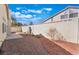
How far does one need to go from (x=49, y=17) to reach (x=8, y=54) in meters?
0.57

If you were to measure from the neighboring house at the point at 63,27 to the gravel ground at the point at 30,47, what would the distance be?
0.08 meters

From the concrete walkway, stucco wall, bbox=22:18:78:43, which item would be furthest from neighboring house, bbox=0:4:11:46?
the concrete walkway

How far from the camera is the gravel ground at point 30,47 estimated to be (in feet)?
7.61

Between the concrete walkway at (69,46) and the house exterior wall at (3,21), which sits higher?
the house exterior wall at (3,21)

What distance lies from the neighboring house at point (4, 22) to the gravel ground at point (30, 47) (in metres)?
0.07

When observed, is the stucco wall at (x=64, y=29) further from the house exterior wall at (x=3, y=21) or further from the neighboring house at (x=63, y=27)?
the house exterior wall at (x=3, y=21)

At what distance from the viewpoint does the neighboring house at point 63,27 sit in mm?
2314

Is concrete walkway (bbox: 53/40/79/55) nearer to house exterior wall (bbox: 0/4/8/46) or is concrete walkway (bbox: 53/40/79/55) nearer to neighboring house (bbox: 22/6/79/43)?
neighboring house (bbox: 22/6/79/43)

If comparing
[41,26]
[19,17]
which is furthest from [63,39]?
[19,17]

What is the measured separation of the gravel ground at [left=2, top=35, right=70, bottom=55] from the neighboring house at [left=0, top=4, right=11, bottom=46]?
73mm

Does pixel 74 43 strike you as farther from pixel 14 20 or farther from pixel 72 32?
pixel 14 20

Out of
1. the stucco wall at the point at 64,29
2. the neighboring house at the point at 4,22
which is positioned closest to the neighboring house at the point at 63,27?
the stucco wall at the point at 64,29

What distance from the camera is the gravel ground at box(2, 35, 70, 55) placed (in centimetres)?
232

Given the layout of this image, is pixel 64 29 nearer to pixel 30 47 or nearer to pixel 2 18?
pixel 30 47
